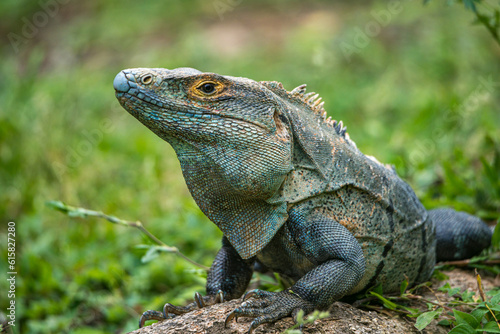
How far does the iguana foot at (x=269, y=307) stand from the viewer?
317cm

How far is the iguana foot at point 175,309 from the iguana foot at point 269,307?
1.59ft

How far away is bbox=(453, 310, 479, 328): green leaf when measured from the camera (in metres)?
3.54

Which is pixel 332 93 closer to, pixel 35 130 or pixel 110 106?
pixel 110 106

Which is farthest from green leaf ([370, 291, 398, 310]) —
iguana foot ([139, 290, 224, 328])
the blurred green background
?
the blurred green background

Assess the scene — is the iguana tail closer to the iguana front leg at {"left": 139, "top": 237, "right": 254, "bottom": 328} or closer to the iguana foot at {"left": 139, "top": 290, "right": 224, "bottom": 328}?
the iguana front leg at {"left": 139, "top": 237, "right": 254, "bottom": 328}

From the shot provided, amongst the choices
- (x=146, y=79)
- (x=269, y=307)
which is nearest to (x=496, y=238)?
(x=269, y=307)

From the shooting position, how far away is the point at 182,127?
10.9ft

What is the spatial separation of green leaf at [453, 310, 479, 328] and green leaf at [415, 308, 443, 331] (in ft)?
0.36

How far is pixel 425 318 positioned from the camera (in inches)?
140

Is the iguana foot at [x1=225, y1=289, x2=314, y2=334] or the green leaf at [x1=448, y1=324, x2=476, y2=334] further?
the green leaf at [x1=448, y1=324, x2=476, y2=334]

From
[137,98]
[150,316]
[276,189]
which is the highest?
[137,98]

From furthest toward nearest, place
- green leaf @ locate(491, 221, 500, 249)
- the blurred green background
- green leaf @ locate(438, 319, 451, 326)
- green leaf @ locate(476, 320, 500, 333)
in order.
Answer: the blurred green background
green leaf @ locate(491, 221, 500, 249)
green leaf @ locate(438, 319, 451, 326)
green leaf @ locate(476, 320, 500, 333)

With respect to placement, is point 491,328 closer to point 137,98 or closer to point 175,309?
point 175,309

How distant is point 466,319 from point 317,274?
108cm
